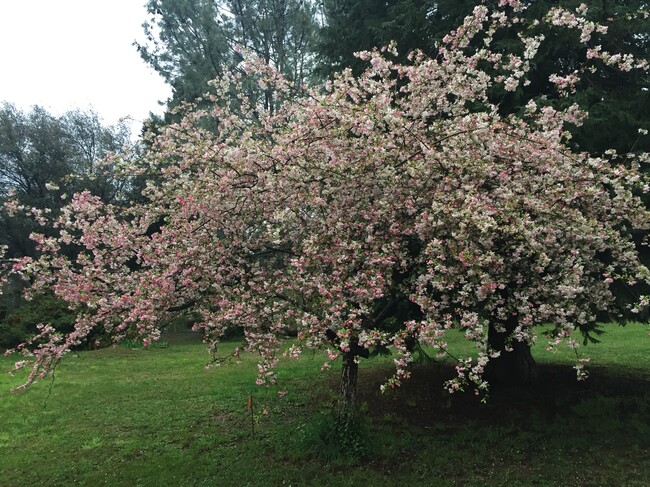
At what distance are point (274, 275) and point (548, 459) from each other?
549 centimetres

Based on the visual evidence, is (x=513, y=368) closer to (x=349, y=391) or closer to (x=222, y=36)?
(x=349, y=391)

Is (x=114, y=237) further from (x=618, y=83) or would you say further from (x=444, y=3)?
(x=618, y=83)

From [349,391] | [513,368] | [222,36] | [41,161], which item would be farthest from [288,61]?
[41,161]

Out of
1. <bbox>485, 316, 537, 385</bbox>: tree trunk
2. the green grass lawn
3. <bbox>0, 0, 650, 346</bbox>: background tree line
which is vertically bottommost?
the green grass lawn

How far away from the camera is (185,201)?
22.8ft

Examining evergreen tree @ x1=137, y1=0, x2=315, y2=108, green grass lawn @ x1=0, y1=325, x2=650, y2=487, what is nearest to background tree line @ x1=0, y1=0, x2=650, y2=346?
evergreen tree @ x1=137, y1=0, x2=315, y2=108

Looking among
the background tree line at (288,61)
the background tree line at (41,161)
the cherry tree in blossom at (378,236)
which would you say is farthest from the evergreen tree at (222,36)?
the cherry tree in blossom at (378,236)

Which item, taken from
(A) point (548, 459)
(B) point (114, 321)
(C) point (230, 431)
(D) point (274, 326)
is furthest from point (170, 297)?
(A) point (548, 459)

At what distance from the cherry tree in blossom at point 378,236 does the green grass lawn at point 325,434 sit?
2.46m

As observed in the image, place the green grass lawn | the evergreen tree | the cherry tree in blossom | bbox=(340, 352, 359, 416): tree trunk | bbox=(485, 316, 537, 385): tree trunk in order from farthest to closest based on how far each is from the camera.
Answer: the evergreen tree → bbox=(485, 316, 537, 385): tree trunk → bbox=(340, 352, 359, 416): tree trunk → the green grass lawn → the cherry tree in blossom

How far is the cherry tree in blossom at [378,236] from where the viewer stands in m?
5.71

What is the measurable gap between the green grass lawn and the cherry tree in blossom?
8.06 ft

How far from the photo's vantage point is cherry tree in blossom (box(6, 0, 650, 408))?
571 centimetres

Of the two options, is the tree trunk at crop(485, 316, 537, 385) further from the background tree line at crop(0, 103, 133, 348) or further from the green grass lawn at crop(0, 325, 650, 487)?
the background tree line at crop(0, 103, 133, 348)
